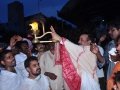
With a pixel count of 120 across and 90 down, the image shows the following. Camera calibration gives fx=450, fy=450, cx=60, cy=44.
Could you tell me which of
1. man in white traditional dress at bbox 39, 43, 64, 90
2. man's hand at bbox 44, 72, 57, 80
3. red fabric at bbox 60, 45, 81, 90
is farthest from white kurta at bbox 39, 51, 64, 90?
red fabric at bbox 60, 45, 81, 90

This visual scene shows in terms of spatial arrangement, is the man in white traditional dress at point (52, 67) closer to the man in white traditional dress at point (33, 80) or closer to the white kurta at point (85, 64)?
the man in white traditional dress at point (33, 80)

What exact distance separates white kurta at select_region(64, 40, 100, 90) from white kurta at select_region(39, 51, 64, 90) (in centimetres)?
168

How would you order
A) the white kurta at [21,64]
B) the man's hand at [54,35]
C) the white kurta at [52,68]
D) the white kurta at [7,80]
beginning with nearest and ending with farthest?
1. the man's hand at [54,35]
2. the white kurta at [7,80]
3. the white kurta at [21,64]
4. the white kurta at [52,68]

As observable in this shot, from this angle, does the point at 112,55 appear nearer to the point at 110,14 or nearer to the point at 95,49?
the point at 95,49

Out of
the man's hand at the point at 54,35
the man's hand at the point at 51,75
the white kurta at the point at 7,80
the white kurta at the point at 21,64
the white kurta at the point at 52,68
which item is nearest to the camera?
the man's hand at the point at 54,35

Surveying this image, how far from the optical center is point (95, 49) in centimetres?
718

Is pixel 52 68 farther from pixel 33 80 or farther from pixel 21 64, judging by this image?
pixel 33 80

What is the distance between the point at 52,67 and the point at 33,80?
4.53 feet

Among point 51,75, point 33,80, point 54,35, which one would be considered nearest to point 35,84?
point 33,80

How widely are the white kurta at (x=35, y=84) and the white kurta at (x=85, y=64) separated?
2.78 feet

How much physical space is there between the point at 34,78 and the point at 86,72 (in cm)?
101

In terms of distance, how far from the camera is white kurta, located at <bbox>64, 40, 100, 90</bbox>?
7.14 metres

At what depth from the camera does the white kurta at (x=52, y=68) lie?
891 cm

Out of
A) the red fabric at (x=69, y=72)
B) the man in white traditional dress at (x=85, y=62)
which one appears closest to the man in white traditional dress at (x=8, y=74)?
the red fabric at (x=69, y=72)
